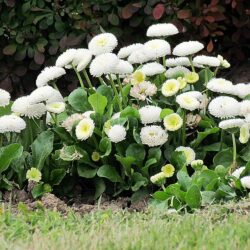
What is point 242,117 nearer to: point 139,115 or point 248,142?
point 248,142

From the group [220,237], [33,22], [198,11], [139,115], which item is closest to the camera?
[220,237]

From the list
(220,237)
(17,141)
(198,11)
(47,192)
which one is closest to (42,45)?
(198,11)

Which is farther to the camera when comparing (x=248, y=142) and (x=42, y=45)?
(x=42, y=45)

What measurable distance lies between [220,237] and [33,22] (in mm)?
4106

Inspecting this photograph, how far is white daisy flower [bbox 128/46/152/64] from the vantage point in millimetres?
5617

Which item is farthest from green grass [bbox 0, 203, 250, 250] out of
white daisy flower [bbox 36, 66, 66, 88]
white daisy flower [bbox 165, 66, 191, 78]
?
white daisy flower [bbox 165, 66, 191, 78]

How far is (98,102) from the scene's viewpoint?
5.38 meters

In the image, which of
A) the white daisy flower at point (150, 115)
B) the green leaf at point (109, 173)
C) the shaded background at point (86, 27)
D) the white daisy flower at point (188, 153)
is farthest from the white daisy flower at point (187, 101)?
the shaded background at point (86, 27)

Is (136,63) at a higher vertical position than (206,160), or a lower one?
higher

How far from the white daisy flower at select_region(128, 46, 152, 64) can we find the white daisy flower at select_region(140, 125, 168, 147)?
1.95 feet

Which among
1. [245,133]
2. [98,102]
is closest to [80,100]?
[98,102]

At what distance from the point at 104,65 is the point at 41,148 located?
2.14 feet

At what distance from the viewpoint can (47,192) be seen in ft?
16.8

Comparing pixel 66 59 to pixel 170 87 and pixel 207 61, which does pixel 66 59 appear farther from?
pixel 207 61
